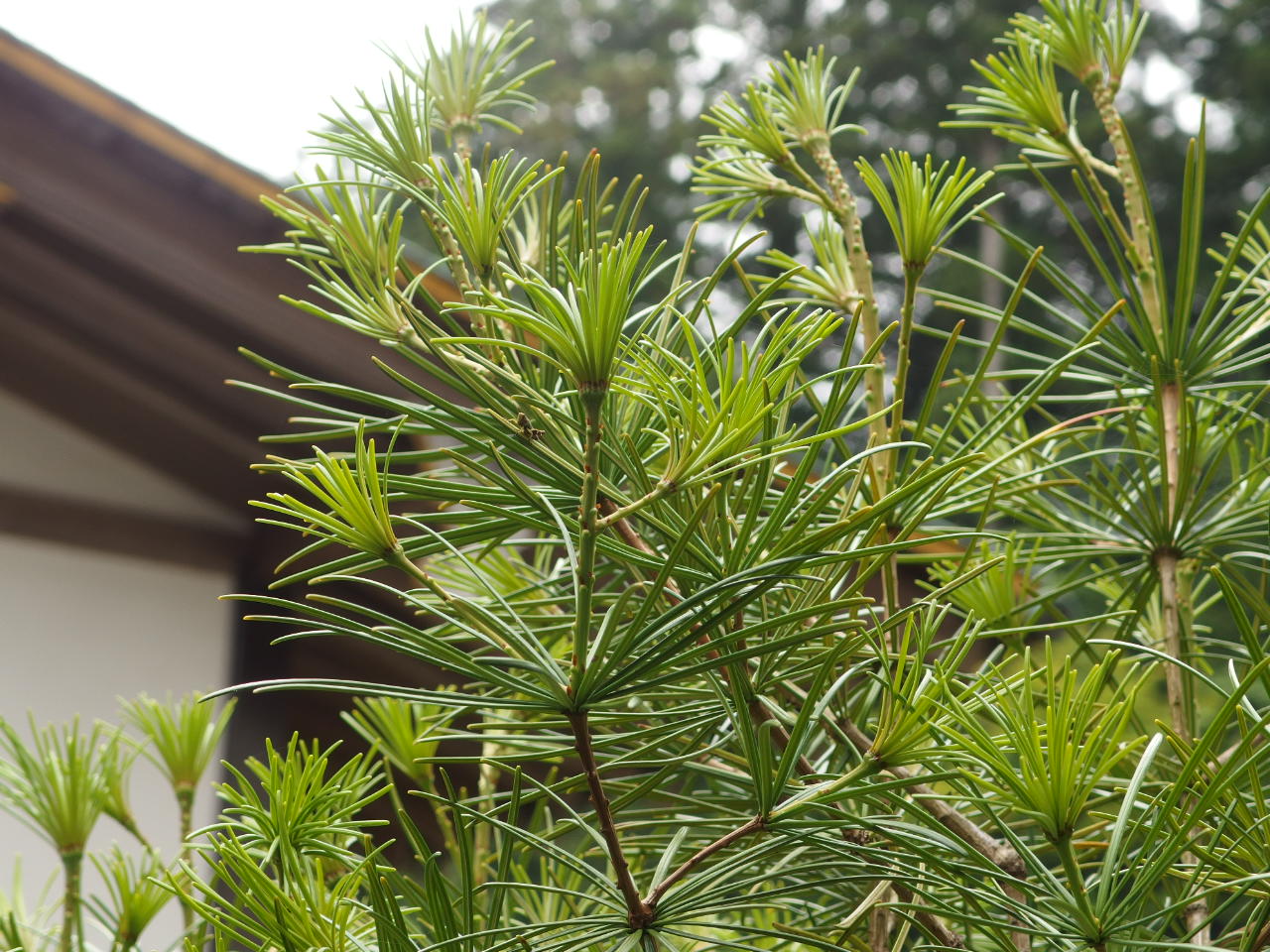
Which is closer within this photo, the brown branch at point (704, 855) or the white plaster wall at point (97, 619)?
the brown branch at point (704, 855)

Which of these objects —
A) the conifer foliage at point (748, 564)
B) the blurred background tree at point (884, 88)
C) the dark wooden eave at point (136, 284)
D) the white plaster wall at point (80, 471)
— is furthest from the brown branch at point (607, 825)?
the blurred background tree at point (884, 88)

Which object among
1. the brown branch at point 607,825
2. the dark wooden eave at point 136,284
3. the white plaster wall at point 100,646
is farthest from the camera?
the white plaster wall at point 100,646

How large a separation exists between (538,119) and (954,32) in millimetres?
3760

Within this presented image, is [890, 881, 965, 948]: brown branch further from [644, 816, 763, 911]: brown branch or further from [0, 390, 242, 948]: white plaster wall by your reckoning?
[0, 390, 242, 948]: white plaster wall

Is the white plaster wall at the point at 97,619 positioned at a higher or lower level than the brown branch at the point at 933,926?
higher

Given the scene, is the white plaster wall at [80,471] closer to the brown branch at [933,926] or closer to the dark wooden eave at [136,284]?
the dark wooden eave at [136,284]

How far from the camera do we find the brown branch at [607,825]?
306mm

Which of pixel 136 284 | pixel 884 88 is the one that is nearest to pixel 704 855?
pixel 136 284


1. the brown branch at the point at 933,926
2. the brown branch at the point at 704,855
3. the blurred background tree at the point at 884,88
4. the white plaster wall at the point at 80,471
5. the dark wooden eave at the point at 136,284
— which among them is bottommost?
the brown branch at the point at 933,926

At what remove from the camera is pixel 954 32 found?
9.69m

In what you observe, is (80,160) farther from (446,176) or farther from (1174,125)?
(1174,125)

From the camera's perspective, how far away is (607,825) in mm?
311

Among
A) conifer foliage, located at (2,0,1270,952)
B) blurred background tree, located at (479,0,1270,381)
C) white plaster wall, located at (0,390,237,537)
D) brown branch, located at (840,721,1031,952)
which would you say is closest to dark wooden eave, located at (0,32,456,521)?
white plaster wall, located at (0,390,237,537)

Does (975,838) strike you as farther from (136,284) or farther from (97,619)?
(97,619)
